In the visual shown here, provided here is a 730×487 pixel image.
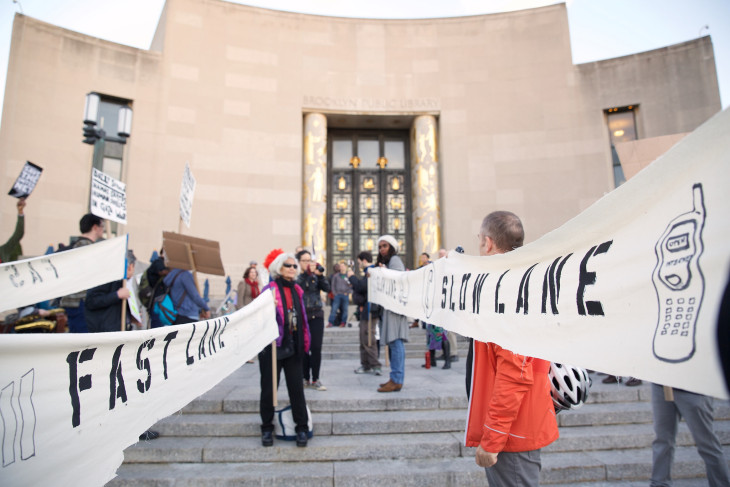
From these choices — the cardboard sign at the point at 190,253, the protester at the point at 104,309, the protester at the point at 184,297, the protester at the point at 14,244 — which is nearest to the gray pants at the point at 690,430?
the protester at the point at 104,309

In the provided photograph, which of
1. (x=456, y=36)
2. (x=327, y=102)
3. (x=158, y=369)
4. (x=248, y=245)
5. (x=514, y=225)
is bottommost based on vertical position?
(x=158, y=369)

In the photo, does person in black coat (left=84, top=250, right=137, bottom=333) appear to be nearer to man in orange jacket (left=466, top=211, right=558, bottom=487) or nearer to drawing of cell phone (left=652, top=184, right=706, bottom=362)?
man in orange jacket (left=466, top=211, right=558, bottom=487)

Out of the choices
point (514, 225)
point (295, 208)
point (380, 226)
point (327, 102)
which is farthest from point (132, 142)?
point (514, 225)

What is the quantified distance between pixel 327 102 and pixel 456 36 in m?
5.59

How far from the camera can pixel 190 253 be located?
17.6ft

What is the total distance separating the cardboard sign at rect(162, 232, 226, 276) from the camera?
5242 millimetres

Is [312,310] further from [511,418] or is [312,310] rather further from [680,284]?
[680,284]

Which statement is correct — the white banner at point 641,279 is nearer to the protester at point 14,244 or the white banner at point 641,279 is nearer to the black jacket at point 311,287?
the black jacket at point 311,287

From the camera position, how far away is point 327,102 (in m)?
16.2

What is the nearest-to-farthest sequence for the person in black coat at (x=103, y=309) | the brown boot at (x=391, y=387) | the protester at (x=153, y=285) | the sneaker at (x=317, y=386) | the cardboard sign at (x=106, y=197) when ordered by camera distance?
the person in black coat at (x=103, y=309)
the protester at (x=153, y=285)
the cardboard sign at (x=106, y=197)
the brown boot at (x=391, y=387)
the sneaker at (x=317, y=386)

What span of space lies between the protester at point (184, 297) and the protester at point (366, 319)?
2460 mm

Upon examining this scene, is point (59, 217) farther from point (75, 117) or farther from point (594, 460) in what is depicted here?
point (594, 460)

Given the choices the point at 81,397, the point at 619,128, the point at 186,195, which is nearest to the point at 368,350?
the point at 186,195

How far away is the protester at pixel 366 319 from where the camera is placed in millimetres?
6969
